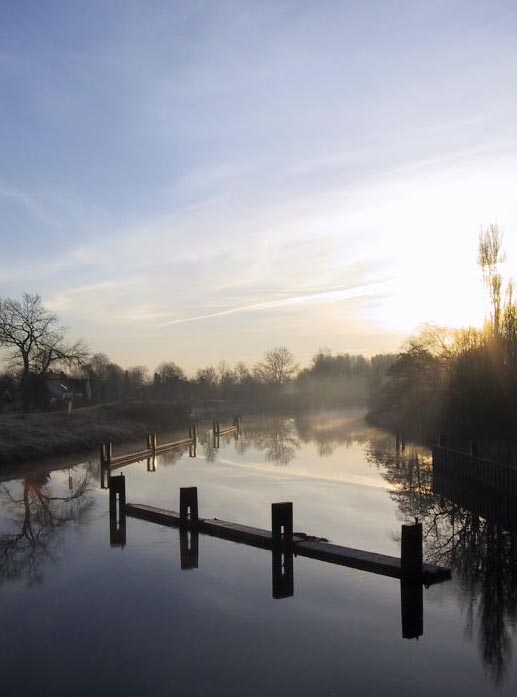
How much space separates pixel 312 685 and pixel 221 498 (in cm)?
1470

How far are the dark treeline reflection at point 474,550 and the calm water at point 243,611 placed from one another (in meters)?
0.04

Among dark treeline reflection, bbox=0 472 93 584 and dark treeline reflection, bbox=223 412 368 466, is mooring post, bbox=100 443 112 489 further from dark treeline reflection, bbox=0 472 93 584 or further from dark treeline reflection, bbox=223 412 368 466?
dark treeline reflection, bbox=223 412 368 466

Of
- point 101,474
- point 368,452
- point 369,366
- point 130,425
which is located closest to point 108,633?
point 101,474

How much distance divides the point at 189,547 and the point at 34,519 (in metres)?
6.87

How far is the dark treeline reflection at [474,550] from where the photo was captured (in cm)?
1023

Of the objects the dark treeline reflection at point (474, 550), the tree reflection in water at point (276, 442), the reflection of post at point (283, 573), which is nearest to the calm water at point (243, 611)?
the dark treeline reflection at point (474, 550)

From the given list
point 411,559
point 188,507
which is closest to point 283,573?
point 411,559

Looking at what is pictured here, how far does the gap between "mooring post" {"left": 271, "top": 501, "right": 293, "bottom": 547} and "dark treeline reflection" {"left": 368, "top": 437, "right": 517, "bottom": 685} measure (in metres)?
3.03

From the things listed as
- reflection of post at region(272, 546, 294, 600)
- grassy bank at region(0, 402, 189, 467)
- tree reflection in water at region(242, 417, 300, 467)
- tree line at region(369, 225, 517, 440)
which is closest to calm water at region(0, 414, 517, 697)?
reflection of post at region(272, 546, 294, 600)

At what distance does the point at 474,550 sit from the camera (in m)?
15.5

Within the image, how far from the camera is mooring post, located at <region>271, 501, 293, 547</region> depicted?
14125mm

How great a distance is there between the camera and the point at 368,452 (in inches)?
1624

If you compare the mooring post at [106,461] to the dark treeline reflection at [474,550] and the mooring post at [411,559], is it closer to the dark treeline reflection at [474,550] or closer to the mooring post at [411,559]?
the dark treeline reflection at [474,550]

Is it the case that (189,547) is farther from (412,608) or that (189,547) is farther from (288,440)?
(288,440)
